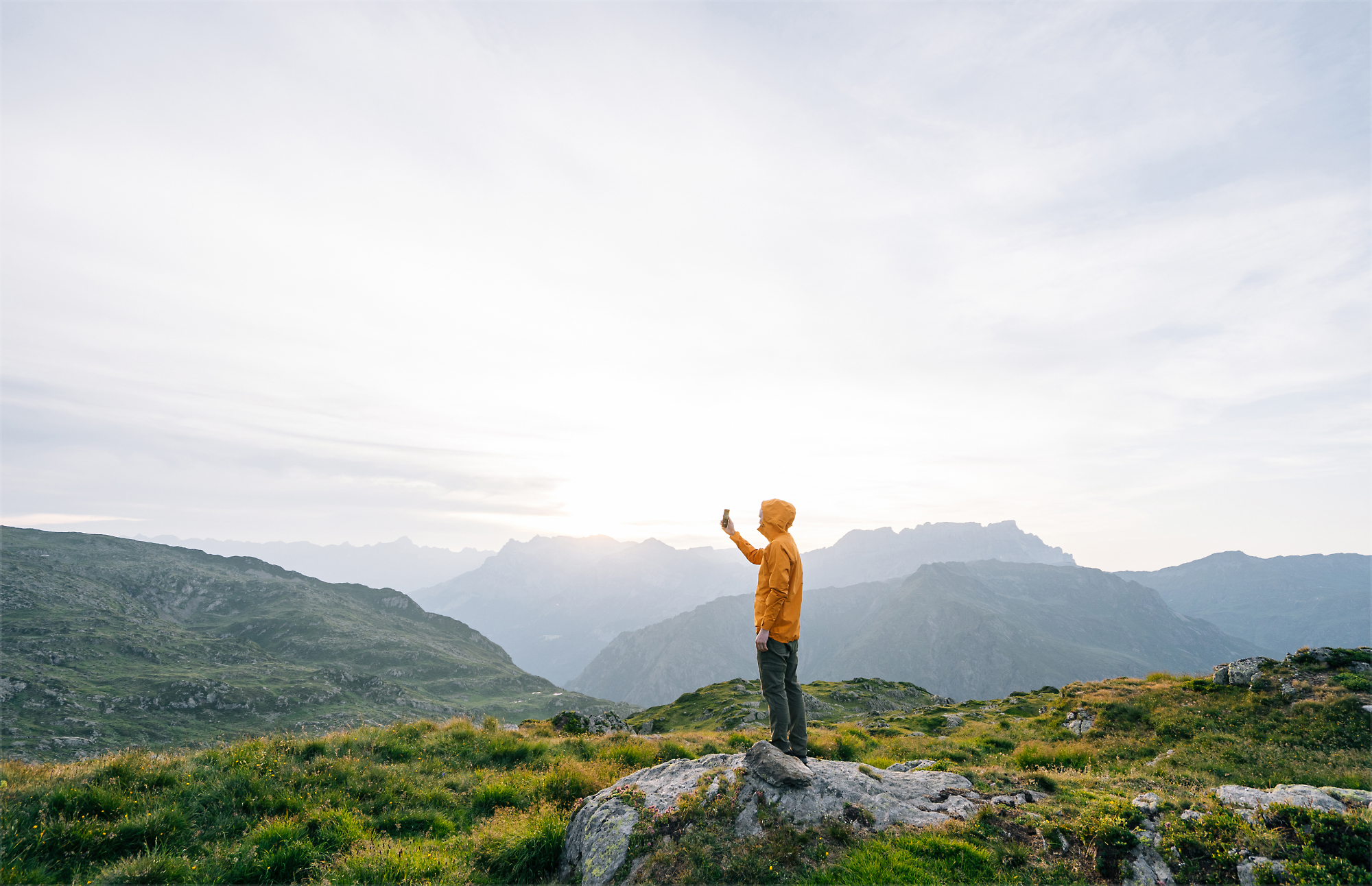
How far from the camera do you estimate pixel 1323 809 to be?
848 centimetres

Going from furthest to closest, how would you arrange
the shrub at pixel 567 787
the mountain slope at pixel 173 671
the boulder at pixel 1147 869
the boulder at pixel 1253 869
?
the mountain slope at pixel 173 671
the shrub at pixel 567 787
the boulder at pixel 1147 869
the boulder at pixel 1253 869

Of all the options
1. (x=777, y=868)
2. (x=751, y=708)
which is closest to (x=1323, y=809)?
(x=777, y=868)

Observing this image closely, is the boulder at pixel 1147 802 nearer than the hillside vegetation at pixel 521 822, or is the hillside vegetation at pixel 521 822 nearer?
the hillside vegetation at pixel 521 822

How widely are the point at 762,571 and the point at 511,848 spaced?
7.27 m

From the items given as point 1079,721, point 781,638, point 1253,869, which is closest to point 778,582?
point 781,638

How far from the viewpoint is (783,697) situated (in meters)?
11.9

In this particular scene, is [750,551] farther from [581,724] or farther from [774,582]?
[581,724]

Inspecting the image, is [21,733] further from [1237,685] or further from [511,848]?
[1237,685]

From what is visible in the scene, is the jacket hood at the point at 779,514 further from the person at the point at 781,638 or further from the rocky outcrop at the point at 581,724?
the rocky outcrop at the point at 581,724

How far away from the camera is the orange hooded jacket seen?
1163 centimetres

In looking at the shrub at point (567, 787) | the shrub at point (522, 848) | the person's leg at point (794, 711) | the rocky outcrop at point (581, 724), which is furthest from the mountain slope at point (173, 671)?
the shrub at point (522, 848)

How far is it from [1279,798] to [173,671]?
178 metres

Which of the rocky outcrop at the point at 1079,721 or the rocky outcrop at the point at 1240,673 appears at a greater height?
the rocky outcrop at the point at 1240,673

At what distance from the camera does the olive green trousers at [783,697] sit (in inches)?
460
